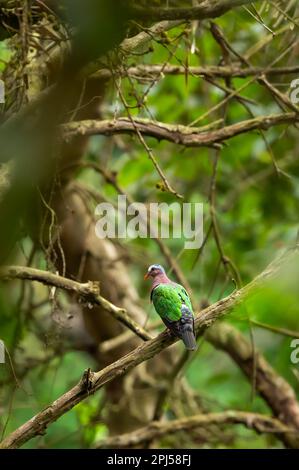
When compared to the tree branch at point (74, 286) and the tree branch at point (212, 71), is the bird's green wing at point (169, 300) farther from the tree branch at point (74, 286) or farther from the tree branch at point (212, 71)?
the tree branch at point (212, 71)

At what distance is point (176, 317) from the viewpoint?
1424 mm

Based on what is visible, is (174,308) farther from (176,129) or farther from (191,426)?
(191,426)

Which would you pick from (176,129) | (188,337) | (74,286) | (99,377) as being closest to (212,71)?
(176,129)

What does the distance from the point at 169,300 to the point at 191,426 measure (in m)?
1.20

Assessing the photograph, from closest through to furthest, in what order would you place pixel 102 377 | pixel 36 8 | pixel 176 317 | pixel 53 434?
pixel 102 377 → pixel 176 317 → pixel 36 8 → pixel 53 434

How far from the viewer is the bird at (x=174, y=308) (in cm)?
138

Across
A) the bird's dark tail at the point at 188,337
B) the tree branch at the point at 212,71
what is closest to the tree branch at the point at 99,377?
the bird's dark tail at the point at 188,337

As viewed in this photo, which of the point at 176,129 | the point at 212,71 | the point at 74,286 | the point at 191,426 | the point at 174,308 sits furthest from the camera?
the point at 191,426

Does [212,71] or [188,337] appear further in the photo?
[212,71]

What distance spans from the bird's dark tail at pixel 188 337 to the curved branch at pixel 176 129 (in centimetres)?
68

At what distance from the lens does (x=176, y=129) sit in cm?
192

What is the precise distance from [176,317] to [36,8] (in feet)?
2.34
